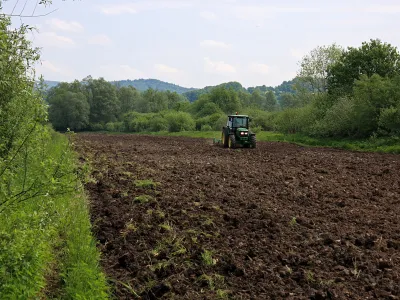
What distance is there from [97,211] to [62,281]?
4.13 meters

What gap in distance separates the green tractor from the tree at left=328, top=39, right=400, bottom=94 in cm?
1828

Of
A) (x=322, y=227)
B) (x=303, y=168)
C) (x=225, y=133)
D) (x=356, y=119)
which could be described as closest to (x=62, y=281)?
(x=322, y=227)

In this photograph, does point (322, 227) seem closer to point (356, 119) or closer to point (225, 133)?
point (225, 133)

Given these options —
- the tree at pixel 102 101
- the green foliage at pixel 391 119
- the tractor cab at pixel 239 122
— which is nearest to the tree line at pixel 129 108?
the tree at pixel 102 101

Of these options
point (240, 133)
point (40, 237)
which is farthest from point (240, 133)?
point (40, 237)

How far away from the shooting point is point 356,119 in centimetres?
3095

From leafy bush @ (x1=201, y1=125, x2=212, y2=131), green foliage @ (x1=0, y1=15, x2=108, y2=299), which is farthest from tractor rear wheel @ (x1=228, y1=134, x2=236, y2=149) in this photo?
leafy bush @ (x1=201, y1=125, x2=212, y2=131)

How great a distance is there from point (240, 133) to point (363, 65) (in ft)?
70.6

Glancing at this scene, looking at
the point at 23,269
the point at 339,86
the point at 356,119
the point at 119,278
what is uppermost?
the point at 339,86

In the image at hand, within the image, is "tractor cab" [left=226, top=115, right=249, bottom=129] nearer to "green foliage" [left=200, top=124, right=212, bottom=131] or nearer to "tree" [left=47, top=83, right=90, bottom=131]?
"green foliage" [left=200, top=124, right=212, bottom=131]

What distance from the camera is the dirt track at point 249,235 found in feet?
20.5

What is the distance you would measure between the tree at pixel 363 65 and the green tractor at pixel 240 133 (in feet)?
60.0

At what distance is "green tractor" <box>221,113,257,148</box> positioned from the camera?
1039 inches

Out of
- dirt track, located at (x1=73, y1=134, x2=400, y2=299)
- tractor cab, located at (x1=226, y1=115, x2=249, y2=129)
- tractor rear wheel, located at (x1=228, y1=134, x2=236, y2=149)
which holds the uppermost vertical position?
tractor cab, located at (x1=226, y1=115, x2=249, y2=129)
